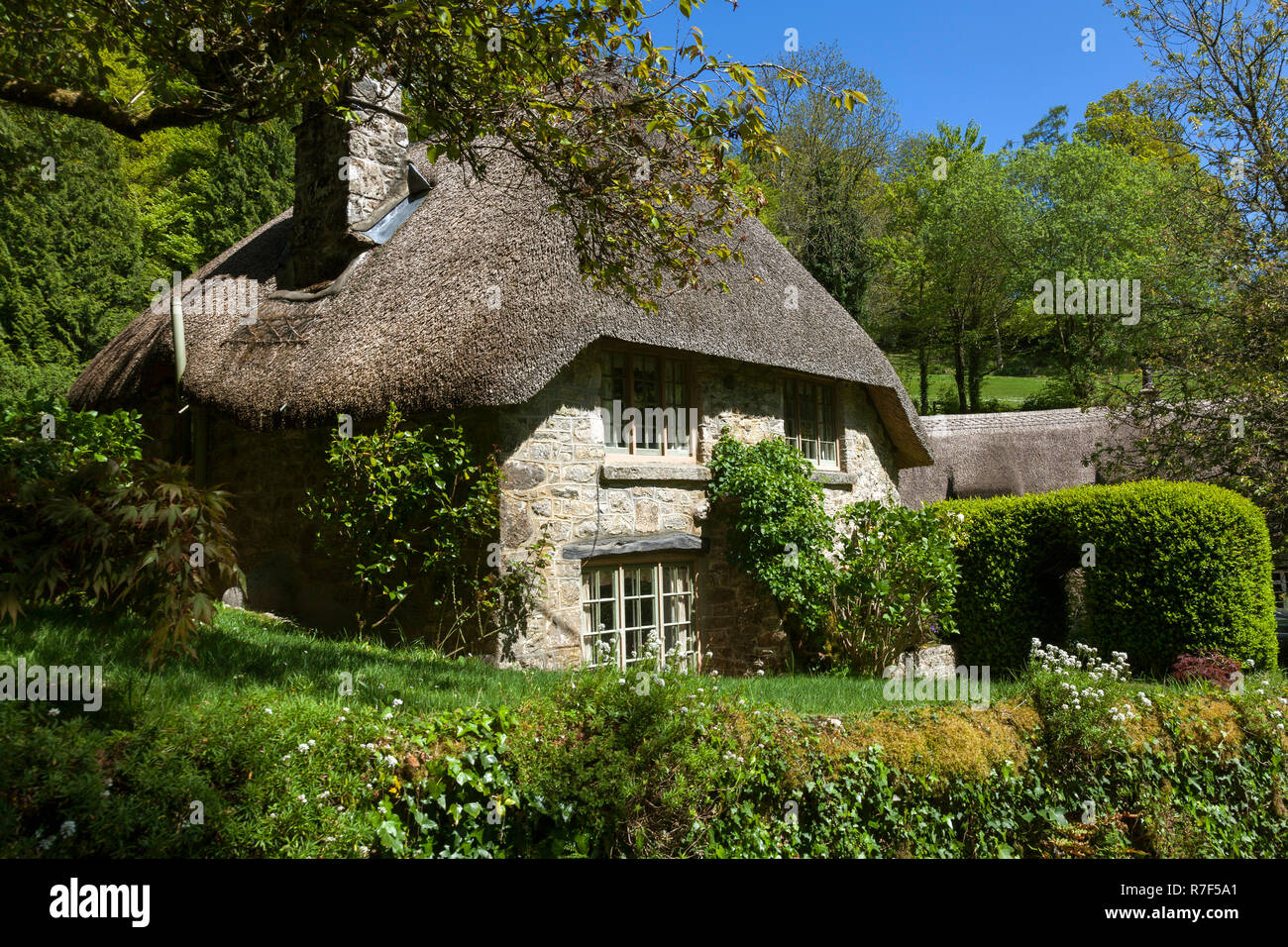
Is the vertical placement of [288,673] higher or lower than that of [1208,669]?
higher

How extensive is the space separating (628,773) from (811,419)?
25.4ft

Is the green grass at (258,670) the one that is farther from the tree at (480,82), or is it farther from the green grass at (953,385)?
the green grass at (953,385)

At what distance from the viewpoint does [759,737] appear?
5.22 m

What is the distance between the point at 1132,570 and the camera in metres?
9.55

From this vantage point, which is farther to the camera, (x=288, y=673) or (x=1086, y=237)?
(x=1086, y=237)

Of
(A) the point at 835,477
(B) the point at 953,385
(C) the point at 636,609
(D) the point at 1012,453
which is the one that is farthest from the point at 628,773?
(B) the point at 953,385

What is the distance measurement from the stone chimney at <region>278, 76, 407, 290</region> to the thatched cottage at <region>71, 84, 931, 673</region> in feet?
0.10

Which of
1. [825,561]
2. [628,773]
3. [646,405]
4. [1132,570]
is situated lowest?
[628,773]

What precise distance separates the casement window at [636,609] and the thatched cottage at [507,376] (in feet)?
0.08

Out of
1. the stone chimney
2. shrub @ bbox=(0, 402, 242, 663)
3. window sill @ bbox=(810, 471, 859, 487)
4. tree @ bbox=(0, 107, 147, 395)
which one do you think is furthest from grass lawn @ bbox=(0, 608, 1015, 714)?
tree @ bbox=(0, 107, 147, 395)

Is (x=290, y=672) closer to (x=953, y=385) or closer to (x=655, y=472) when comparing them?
(x=655, y=472)

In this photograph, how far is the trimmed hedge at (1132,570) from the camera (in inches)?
357
